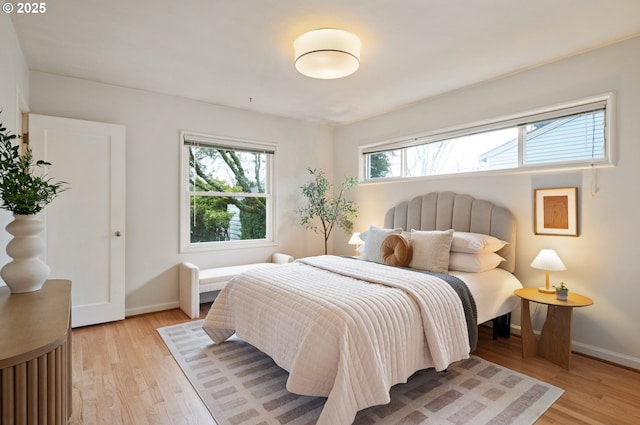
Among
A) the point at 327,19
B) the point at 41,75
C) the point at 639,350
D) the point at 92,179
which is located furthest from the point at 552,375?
the point at 41,75

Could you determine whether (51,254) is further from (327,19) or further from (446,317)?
(446,317)

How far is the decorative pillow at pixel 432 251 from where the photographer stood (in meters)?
2.94

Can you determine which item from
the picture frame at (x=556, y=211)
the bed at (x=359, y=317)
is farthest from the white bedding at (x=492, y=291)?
the picture frame at (x=556, y=211)

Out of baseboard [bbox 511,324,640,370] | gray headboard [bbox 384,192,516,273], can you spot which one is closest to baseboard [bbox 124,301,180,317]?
gray headboard [bbox 384,192,516,273]

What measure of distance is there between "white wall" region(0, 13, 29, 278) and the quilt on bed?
1.52 meters

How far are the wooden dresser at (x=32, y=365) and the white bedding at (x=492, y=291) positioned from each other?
256cm

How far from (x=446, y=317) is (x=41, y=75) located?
4.18m

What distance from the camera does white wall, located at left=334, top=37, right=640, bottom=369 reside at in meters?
2.53

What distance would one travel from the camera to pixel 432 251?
2.99 m

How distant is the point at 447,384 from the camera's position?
7.43 feet

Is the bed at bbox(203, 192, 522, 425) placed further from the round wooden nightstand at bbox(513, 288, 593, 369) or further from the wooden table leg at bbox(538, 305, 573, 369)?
the wooden table leg at bbox(538, 305, 573, 369)

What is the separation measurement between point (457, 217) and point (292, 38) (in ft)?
7.84

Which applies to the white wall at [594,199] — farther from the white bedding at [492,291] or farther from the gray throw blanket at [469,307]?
the gray throw blanket at [469,307]

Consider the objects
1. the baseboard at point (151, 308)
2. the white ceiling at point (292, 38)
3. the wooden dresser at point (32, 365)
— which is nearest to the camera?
the wooden dresser at point (32, 365)
